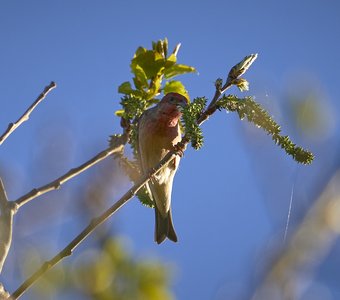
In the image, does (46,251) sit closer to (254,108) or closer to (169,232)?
(254,108)

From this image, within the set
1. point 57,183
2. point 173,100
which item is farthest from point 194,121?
point 173,100

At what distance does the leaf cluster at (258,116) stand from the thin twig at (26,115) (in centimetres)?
97

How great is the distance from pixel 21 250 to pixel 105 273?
485 mm

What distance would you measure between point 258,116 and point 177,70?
0.95 meters

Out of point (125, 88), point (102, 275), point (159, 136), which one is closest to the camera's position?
point (102, 275)

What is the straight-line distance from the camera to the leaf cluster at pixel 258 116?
2.61 metres

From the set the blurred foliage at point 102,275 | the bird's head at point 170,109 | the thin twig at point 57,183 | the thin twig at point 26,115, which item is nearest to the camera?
the blurred foliage at point 102,275

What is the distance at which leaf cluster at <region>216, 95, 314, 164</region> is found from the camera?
261 centimetres

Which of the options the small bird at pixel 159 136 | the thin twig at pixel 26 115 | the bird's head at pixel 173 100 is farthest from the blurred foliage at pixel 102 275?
the small bird at pixel 159 136

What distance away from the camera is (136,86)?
3436 mm

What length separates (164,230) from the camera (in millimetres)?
5484

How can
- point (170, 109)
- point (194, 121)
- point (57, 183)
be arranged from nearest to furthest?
point (57, 183) < point (194, 121) < point (170, 109)

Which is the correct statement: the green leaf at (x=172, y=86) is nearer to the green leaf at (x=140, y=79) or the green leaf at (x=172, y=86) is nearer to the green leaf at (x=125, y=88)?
the green leaf at (x=140, y=79)

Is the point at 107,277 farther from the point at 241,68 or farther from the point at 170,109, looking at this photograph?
the point at 170,109
